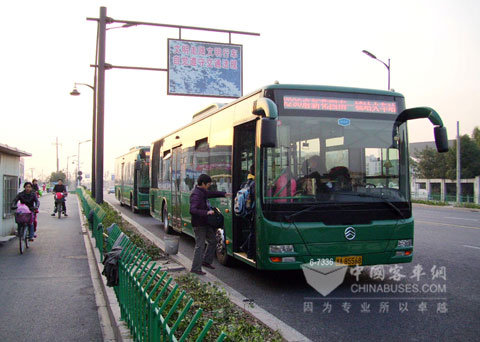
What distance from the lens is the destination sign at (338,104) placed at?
753 centimetres

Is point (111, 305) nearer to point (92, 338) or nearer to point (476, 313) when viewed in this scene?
point (92, 338)

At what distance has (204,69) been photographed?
16375 millimetres

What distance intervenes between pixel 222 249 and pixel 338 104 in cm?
378

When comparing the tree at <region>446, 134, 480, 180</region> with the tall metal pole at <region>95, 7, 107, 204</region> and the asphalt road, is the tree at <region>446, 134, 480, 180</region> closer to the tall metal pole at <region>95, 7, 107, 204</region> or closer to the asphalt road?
the asphalt road

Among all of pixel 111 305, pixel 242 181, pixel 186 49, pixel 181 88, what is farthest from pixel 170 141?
pixel 111 305

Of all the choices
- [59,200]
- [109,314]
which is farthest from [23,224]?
[59,200]

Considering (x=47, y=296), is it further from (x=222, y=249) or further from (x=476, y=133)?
(x=476, y=133)

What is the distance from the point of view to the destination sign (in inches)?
296

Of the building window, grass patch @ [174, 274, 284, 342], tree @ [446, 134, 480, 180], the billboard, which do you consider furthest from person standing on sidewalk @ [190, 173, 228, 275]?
tree @ [446, 134, 480, 180]

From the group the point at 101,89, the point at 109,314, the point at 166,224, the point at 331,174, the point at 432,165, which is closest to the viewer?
the point at 109,314

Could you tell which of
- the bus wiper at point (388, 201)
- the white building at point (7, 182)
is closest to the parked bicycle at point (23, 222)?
the white building at point (7, 182)

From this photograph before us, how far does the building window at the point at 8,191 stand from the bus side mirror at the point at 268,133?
34.9ft

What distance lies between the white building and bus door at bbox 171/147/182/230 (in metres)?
4.73

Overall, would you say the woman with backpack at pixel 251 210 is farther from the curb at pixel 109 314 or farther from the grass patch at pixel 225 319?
the curb at pixel 109 314
